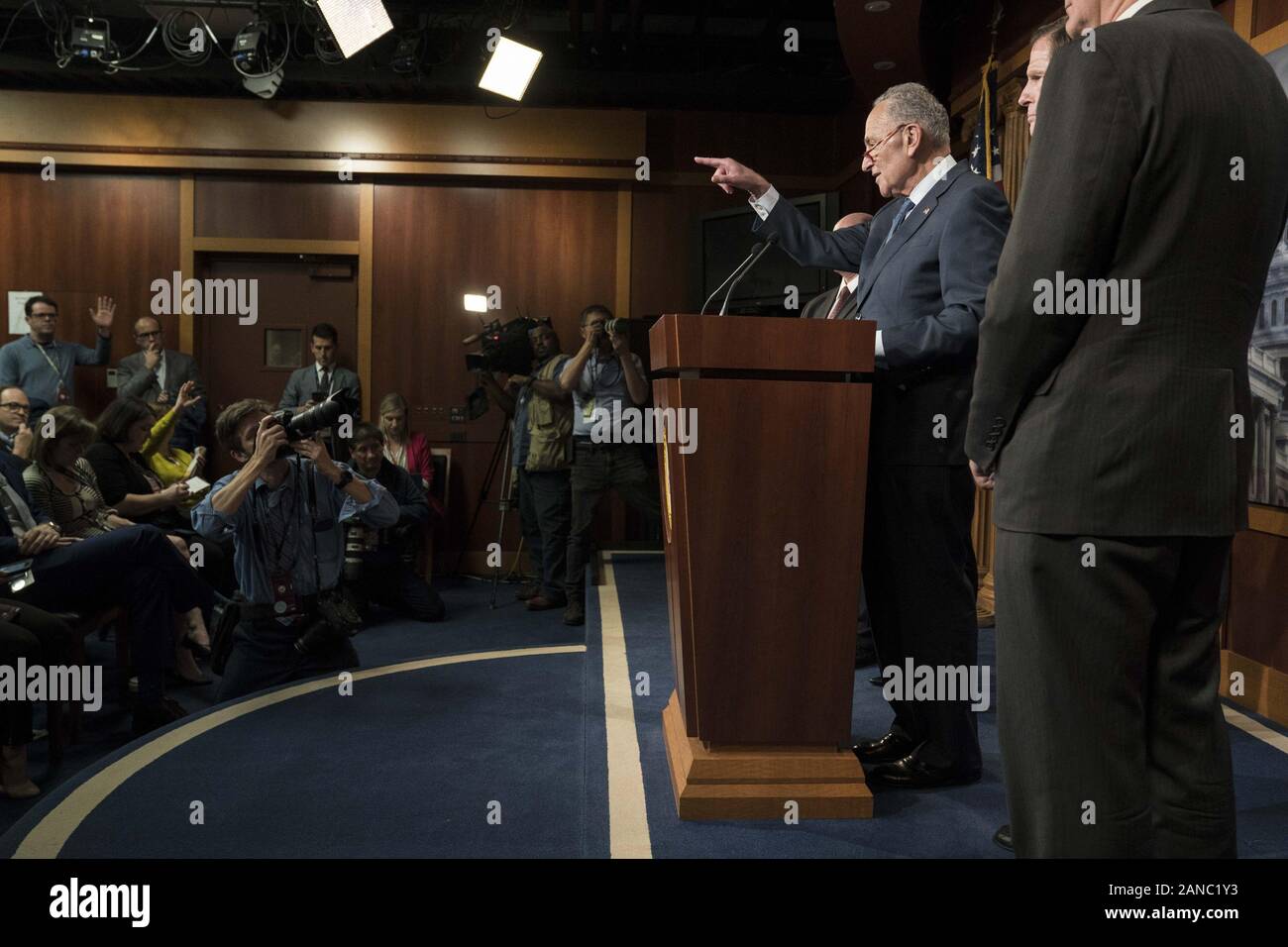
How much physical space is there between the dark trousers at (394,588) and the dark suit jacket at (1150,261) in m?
4.25

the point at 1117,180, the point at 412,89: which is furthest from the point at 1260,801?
the point at 412,89

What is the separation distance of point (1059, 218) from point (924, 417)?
72cm

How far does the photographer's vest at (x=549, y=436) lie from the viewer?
4895 millimetres

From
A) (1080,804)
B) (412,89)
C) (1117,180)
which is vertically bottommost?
(1080,804)

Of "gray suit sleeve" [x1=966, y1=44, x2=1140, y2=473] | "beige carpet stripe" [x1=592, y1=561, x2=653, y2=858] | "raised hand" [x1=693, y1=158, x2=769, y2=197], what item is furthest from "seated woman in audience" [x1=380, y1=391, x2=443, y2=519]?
"gray suit sleeve" [x1=966, y1=44, x2=1140, y2=473]

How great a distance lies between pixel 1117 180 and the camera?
967 mm

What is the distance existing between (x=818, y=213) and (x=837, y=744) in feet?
11.6

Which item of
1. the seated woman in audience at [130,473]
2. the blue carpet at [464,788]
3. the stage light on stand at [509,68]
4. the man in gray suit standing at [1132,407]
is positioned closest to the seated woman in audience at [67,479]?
the seated woman in audience at [130,473]

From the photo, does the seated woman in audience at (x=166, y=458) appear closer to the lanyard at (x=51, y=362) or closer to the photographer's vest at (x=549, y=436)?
the lanyard at (x=51, y=362)

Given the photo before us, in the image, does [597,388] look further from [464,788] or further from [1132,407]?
[1132,407]

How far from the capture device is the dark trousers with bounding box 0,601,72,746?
2.64 meters

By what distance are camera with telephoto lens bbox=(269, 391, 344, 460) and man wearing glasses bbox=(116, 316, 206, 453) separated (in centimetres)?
329

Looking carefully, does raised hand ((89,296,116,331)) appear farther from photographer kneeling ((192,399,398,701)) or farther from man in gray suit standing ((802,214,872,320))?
man in gray suit standing ((802,214,872,320))
